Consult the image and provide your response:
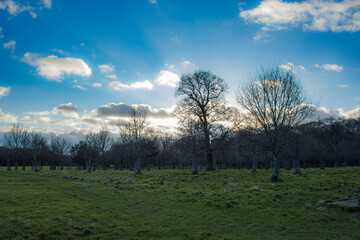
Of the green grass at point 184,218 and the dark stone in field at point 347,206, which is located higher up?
the dark stone in field at point 347,206

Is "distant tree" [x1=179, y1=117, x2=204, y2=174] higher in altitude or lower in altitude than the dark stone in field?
higher

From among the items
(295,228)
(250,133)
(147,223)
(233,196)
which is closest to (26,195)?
(147,223)

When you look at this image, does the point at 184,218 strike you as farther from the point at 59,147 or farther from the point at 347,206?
Result: the point at 59,147

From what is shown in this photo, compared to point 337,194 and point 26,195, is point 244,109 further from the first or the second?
point 26,195

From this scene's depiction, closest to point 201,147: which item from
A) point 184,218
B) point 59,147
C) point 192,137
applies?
point 192,137

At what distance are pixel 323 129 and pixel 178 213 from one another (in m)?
85.7

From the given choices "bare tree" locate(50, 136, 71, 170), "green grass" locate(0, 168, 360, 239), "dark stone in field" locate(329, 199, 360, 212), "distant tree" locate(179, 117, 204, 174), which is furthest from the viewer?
"bare tree" locate(50, 136, 71, 170)

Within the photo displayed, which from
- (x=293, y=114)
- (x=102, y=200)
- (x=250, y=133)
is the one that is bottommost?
(x=102, y=200)

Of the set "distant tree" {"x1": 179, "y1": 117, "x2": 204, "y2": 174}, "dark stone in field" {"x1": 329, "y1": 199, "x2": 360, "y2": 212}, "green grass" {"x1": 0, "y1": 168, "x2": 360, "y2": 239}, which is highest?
"distant tree" {"x1": 179, "y1": 117, "x2": 204, "y2": 174}

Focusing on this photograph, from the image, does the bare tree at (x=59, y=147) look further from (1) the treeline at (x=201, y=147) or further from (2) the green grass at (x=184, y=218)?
(2) the green grass at (x=184, y=218)

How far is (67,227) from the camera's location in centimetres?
880

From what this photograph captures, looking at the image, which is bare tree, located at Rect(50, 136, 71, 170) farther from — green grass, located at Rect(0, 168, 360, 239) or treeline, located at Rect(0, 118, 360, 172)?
green grass, located at Rect(0, 168, 360, 239)

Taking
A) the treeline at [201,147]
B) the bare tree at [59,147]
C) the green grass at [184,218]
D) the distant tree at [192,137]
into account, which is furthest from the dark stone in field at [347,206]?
the bare tree at [59,147]

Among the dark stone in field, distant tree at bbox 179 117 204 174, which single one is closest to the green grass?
the dark stone in field
